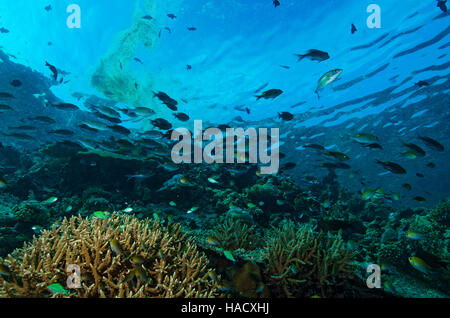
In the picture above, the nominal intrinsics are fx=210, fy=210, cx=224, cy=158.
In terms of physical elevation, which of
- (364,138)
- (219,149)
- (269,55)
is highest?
(269,55)

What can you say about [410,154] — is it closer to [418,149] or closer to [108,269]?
[418,149]

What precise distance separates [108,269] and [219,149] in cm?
1058

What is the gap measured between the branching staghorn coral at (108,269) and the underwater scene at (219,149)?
0.10 feet

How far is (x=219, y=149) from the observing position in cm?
1331

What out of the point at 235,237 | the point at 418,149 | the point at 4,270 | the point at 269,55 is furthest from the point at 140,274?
the point at 269,55

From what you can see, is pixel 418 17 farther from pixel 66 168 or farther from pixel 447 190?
pixel 447 190

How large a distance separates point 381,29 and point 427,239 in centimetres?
1175

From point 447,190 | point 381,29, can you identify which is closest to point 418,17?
point 381,29

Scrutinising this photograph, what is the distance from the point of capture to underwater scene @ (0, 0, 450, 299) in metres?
3.63

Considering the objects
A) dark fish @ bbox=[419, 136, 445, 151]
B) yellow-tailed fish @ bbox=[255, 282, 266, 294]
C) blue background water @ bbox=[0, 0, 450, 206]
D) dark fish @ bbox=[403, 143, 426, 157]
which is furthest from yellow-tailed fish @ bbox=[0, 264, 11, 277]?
blue background water @ bbox=[0, 0, 450, 206]

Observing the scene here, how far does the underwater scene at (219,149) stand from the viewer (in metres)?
3.63

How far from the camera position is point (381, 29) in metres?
11.9

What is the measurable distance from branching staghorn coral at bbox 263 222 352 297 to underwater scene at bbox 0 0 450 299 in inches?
1.1

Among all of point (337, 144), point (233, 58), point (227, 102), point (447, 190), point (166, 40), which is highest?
point (166, 40)
